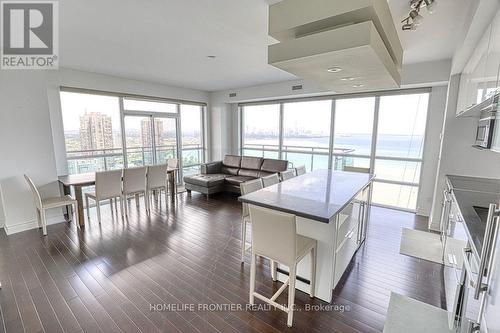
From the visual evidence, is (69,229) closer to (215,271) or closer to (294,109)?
(215,271)

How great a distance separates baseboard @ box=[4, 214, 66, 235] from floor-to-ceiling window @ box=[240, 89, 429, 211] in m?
5.08

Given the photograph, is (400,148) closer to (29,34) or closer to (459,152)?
(459,152)

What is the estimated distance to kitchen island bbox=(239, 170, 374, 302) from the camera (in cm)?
204

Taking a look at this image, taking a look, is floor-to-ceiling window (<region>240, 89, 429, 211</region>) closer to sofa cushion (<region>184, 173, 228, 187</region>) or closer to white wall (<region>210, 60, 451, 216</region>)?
white wall (<region>210, 60, 451, 216</region>)

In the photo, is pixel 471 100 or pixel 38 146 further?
pixel 38 146

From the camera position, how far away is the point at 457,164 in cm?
360

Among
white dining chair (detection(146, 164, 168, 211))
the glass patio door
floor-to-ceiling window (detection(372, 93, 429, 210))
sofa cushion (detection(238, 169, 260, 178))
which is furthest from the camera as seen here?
sofa cushion (detection(238, 169, 260, 178))

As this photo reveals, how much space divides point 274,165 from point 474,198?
3.72 metres

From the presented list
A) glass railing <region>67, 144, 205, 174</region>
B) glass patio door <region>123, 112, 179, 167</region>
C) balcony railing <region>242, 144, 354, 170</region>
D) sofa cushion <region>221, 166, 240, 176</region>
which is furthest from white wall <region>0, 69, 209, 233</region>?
balcony railing <region>242, 144, 354, 170</region>

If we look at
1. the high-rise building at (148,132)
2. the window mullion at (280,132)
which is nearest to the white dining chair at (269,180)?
the window mullion at (280,132)

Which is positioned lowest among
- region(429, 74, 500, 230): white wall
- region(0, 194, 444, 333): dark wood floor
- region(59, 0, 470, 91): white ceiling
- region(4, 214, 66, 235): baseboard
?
region(0, 194, 444, 333): dark wood floor

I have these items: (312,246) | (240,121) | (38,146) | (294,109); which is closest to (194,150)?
(240,121)

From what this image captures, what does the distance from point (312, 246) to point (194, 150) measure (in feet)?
19.1

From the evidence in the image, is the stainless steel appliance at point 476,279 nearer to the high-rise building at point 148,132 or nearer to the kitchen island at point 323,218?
the kitchen island at point 323,218
